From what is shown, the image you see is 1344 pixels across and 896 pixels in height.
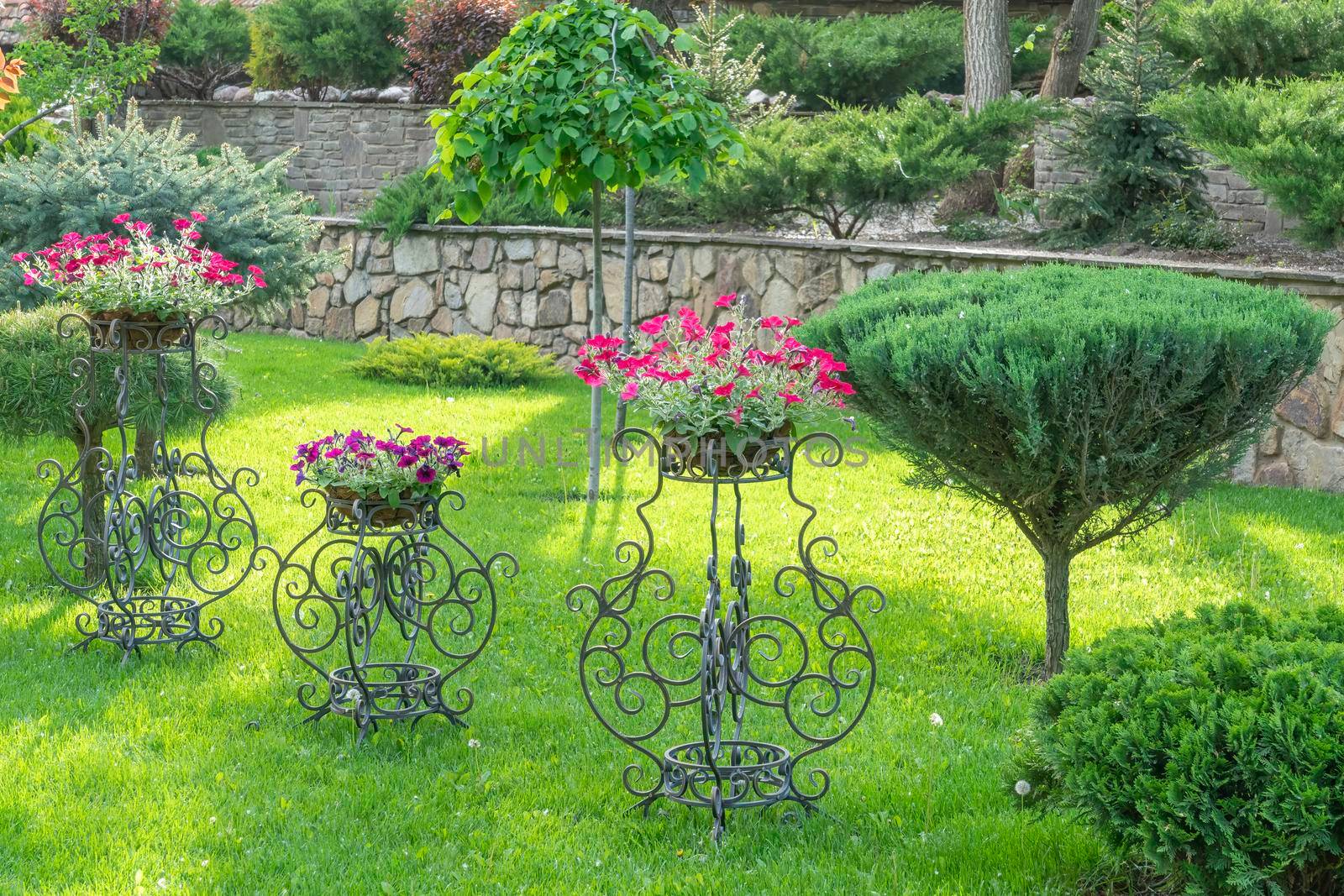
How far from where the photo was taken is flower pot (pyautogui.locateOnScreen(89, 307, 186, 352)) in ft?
16.0

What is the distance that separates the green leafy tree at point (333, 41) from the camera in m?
16.8

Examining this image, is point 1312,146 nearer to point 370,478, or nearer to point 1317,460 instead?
point 1317,460

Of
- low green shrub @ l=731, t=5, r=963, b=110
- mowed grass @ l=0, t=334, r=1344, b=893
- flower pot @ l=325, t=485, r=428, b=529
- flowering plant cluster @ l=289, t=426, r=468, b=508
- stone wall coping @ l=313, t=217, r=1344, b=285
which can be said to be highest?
low green shrub @ l=731, t=5, r=963, b=110

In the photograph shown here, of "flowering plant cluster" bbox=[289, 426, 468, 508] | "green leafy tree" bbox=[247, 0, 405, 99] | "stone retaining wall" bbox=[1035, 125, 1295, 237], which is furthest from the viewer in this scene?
Answer: "green leafy tree" bbox=[247, 0, 405, 99]

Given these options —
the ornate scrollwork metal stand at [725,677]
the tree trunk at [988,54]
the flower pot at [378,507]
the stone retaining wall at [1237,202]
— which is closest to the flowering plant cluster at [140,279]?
the flower pot at [378,507]

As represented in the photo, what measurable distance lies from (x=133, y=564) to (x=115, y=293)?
3.46 ft

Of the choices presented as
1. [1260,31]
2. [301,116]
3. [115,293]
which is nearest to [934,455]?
[115,293]

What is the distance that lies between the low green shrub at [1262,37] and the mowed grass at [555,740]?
478 centimetres

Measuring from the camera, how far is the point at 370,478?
403cm

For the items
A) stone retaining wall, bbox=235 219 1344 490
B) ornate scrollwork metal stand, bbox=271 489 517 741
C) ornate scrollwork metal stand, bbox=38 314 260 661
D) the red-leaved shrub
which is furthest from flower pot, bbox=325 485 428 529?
the red-leaved shrub

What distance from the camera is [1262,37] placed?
10492 mm

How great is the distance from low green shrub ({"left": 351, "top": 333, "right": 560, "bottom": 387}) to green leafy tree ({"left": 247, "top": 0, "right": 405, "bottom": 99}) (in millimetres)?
7567

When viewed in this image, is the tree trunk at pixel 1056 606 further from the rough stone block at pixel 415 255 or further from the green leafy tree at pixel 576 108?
the rough stone block at pixel 415 255

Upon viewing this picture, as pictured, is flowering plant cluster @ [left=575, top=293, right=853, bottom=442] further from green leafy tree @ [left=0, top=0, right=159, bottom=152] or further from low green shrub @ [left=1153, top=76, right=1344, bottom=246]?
green leafy tree @ [left=0, top=0, right=159, bottom=152]
